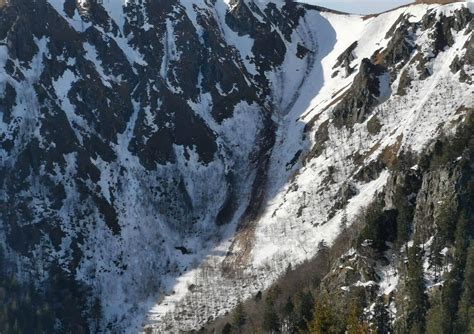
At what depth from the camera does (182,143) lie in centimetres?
14500

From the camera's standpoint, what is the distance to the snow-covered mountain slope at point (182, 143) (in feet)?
376

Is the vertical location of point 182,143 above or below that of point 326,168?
above

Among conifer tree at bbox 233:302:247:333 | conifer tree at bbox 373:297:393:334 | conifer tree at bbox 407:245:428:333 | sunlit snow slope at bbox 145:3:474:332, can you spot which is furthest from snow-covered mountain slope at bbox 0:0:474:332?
conifer tree at bbox 407:245:428:333

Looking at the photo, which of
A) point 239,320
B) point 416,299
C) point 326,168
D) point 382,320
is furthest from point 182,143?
point 416,299

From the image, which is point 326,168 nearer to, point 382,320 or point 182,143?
point 182,143

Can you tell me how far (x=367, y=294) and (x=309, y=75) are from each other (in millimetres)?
101352

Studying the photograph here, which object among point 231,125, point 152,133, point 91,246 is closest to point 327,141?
point 231,125

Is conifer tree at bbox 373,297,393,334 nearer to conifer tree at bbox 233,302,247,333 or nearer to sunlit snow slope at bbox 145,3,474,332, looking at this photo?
conifer tree at bbox 233,302,247,333

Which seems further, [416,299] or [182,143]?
[182,143]

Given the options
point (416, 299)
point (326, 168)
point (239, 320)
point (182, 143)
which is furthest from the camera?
point (182, 143)

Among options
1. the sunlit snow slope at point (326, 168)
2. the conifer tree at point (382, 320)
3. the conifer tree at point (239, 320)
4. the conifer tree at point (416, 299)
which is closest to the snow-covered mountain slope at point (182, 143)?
the sunlit snow slope at point (326, 168)

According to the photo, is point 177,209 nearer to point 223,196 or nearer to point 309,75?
point 223,196

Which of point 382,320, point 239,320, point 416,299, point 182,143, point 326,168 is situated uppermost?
point 182,143

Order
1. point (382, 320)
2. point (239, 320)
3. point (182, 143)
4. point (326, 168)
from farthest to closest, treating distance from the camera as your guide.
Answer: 1. point (182, 143)
2. point (326, 168)
3. point (239, 320)
4. point (382, 320)
